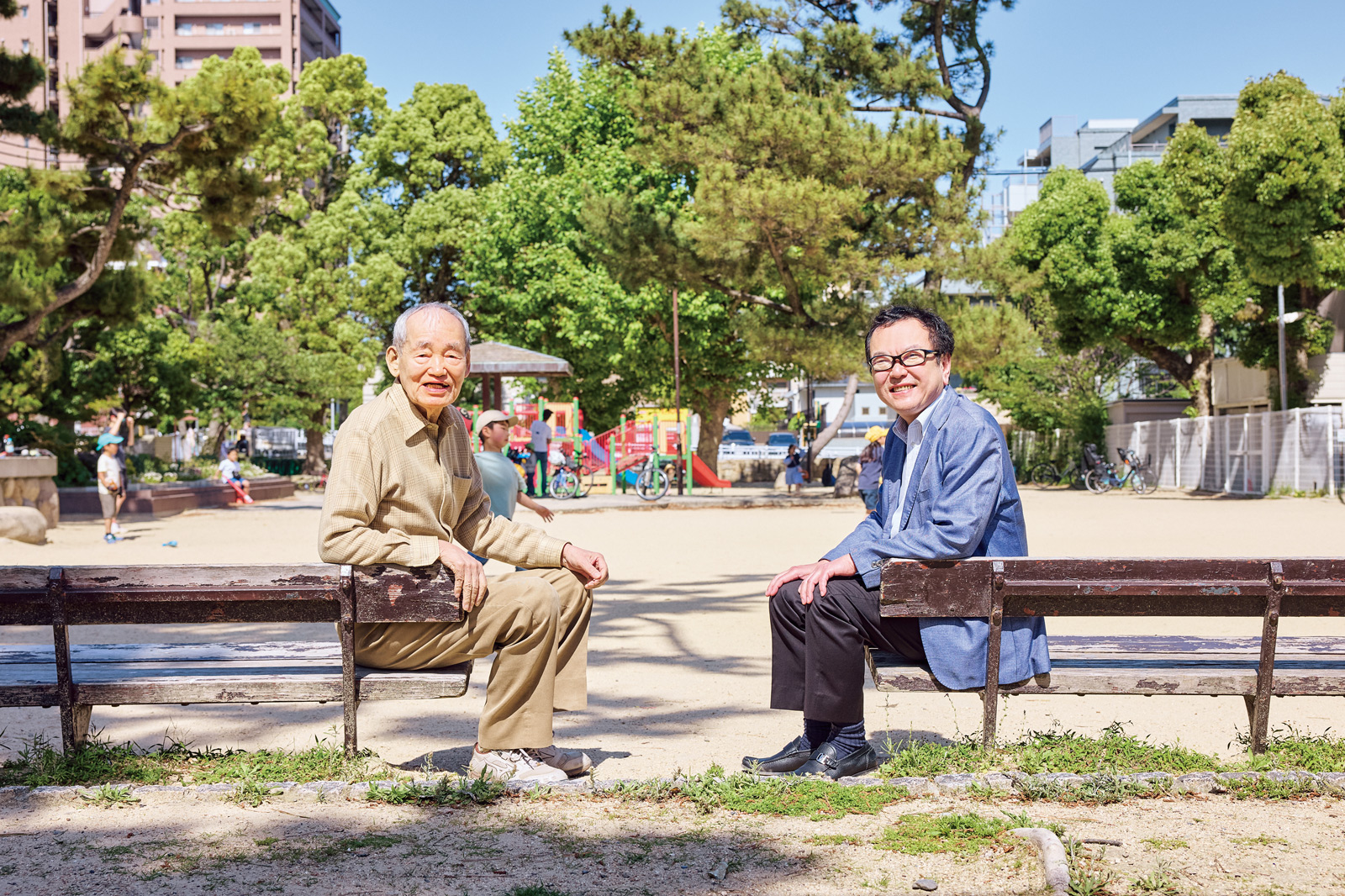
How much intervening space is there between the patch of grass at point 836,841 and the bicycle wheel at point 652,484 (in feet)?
71.2

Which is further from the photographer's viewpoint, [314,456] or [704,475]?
[314,456]

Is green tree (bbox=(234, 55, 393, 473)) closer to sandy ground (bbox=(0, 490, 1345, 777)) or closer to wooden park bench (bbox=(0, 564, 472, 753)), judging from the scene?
sandy ground (bbox=(0, 490, 1345, 777))

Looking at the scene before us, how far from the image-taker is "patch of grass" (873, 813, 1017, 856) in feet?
11.0

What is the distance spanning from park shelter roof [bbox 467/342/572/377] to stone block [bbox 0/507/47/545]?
38.6 feet

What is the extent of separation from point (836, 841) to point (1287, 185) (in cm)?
2150

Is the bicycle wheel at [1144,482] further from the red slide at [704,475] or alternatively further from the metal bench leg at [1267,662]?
the metal bench leg at [1267,662]

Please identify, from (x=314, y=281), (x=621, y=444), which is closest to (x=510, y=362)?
(x=621, y=444)

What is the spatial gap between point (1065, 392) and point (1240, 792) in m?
39.5

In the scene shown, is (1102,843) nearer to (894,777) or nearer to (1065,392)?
(894,777)

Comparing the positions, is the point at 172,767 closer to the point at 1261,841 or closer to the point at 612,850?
the point at 612,850

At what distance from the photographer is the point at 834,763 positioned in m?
4.11

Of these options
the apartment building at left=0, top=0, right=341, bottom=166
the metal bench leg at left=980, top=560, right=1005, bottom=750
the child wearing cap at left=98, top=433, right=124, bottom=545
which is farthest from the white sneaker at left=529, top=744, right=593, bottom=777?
the apartment building at left=0, top=0, right=341, bottom=166

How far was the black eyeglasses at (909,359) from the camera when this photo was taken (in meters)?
4.30

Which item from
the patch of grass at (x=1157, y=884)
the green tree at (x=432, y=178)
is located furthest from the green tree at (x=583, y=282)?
the patch of grass at (x=1157, y=884)
